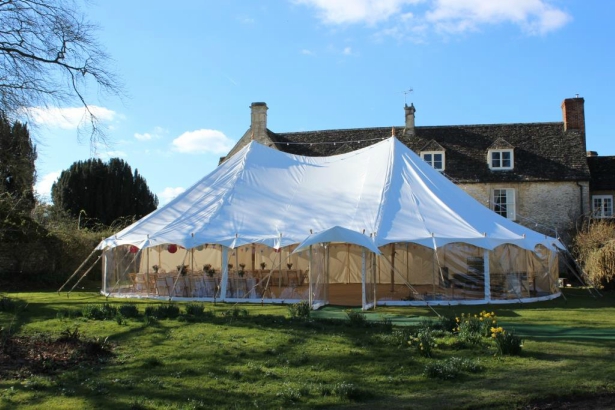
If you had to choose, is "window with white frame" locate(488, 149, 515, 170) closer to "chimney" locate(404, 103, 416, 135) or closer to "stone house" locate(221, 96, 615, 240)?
"stone house" locate(221, 96, 615, 240)

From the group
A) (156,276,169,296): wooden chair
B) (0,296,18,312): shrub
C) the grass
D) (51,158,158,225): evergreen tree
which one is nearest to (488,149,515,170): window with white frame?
(156,276,169,296): wooden chair

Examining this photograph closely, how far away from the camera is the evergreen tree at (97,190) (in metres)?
32.0

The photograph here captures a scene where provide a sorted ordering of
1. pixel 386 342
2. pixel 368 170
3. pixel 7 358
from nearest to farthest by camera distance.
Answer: pixel 7 358, pixel 386 342, pixel 368 170

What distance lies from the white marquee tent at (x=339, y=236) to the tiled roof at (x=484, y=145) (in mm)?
7033

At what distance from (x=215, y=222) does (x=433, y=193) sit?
18.8 feet

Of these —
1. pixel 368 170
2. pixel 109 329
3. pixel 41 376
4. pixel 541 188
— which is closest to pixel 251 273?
pixel 368 170

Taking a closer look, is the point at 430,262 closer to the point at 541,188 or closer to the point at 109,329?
the point at 109,329

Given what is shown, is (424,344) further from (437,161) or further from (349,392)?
(437,161)

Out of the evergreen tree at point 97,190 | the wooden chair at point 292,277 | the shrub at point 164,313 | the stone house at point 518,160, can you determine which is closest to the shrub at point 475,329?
the shrub at point 164,313

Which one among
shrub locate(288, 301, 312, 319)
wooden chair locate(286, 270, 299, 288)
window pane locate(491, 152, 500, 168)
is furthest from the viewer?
window pane locate(491, 152, 500, 168)

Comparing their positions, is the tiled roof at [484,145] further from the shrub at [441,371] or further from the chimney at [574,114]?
the shrub at [441,371]

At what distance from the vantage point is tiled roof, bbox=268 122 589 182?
25.1 metres

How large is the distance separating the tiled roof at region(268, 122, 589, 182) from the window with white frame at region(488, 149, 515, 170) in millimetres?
238

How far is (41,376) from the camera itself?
6.72 metres
